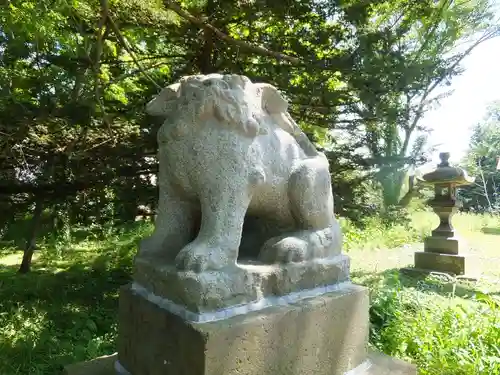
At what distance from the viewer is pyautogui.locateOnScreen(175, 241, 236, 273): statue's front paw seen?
128 cm

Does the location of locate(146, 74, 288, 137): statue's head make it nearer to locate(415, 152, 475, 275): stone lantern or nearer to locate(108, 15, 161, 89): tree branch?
locate(108, 15, 161, 89): tree branch

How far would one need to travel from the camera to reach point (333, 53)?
3.36 m

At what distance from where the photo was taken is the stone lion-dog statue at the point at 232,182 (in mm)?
1374

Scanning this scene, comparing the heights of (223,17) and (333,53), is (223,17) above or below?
above

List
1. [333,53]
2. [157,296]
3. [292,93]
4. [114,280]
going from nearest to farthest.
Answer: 1. [157,296]
2. [333,53]
3. [292,93]
4. [114,280]

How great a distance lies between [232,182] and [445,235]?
625 cm

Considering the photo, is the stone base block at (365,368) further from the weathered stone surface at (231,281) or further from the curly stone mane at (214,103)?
the curly stone mane at (214,103)

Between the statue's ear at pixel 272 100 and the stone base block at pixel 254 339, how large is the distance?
793mm

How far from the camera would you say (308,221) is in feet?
5.28

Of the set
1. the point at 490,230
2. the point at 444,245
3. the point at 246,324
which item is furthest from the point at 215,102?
the point at 490,230

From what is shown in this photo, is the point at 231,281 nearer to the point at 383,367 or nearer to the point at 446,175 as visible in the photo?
the point at 383,367

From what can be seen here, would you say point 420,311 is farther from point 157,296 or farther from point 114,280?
point 114,280

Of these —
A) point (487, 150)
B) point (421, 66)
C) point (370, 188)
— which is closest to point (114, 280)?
point (370, 188)

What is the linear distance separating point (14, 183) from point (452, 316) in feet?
12.5
